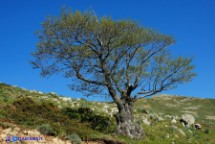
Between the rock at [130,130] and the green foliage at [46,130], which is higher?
the rock at [130,130]

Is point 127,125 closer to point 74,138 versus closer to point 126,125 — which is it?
point 126,125

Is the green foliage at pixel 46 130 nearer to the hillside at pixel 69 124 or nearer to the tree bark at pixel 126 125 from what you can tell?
the hillside at pixel 69 124

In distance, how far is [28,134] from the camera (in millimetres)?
28109

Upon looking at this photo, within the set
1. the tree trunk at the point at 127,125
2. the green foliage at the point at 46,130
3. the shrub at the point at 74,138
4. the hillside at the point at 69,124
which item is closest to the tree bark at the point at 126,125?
the tree trunk at the point at 127,125

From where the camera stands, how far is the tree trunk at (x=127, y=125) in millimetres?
36125

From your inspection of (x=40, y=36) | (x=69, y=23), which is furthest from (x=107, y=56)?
(x=40, y=36)

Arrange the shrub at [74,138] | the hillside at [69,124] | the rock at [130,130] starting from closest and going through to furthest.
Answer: the shrub at [74,138]
the hillside at [69,124]
the rock at [130,130]

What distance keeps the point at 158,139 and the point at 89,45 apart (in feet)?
35.9

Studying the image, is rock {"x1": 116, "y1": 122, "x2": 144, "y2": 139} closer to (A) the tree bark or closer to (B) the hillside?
(A) the tree bark

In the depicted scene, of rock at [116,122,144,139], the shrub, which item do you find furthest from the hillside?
rock at [116,122,144,139]

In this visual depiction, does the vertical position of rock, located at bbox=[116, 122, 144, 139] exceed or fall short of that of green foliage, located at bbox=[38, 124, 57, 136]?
it exceeds it

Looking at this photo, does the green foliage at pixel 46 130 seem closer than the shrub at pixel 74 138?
No

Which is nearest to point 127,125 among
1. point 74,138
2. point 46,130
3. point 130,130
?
point 130,130

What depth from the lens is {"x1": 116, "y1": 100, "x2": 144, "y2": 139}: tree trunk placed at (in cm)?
3612
